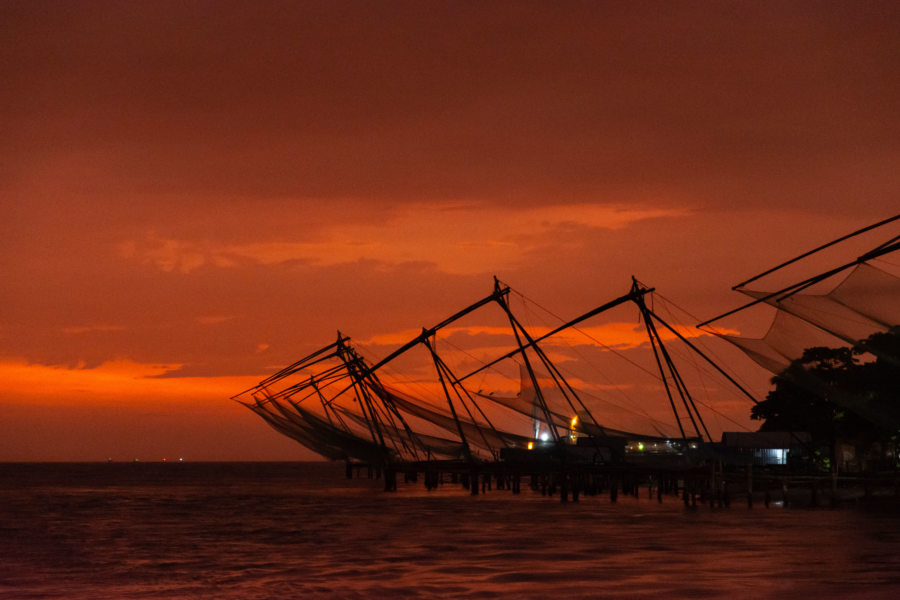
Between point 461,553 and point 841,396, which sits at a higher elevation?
point 841,396

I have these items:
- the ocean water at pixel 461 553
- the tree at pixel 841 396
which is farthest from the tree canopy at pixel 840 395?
the ocean water at pixel 461 553

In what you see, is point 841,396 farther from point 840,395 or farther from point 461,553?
point 461,553

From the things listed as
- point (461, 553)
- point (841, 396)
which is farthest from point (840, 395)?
point (461, 553)

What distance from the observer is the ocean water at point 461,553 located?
1800 cm

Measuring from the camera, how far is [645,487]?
6019 cm

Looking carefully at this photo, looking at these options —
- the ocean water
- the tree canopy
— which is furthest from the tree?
the ocean water

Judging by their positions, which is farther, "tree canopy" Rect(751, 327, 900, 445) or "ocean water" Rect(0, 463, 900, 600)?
"tree canopy" Rect(751, 327, 900, 445)

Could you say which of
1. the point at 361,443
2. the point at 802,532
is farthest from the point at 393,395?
the point at 802,532

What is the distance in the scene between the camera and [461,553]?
23469mm

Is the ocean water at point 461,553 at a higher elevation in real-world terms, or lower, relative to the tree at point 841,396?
lower

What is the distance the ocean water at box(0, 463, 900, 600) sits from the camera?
18000 mm

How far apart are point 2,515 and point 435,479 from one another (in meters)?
23.0

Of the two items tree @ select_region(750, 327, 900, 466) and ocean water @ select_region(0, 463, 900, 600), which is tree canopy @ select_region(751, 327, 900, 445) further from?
ocean water @ select_region(0, 463, 900, 600)

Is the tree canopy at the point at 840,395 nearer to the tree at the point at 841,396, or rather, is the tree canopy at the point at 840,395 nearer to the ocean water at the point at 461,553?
the tree at the point at 841,396
